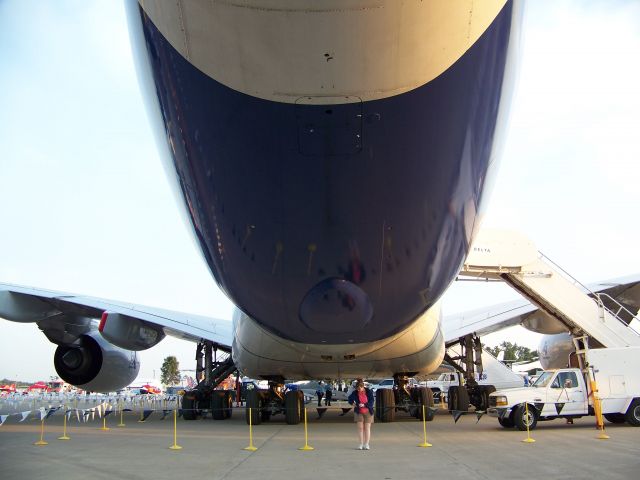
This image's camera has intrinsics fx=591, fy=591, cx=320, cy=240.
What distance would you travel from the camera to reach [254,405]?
1295 cm

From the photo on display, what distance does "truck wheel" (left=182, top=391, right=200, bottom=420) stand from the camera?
16234mm

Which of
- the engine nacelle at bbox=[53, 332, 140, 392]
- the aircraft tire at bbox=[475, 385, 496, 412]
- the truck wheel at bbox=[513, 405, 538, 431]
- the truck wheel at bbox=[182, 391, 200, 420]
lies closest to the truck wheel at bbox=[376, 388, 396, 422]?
the truck wheel at bbox=[513, 405, 538, 431]

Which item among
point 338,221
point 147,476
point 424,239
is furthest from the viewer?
point 147,476

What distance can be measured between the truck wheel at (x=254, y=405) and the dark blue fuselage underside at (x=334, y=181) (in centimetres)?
704

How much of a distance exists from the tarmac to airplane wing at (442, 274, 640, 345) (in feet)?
13.9

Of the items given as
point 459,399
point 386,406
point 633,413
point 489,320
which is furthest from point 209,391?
point 633,413

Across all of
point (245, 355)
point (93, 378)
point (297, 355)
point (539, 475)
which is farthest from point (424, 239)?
point (93, 378)

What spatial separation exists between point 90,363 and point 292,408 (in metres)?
7.15

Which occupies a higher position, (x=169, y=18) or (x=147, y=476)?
(x=169, y=18)

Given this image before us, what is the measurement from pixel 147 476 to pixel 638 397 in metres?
9.28

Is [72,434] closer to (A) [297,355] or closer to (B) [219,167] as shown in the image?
(A) [297,355]

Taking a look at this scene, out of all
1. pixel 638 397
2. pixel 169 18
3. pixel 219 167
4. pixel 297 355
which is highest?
pixel 169 18

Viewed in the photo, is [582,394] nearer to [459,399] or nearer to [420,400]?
[420,400]

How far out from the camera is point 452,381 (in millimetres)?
40656
